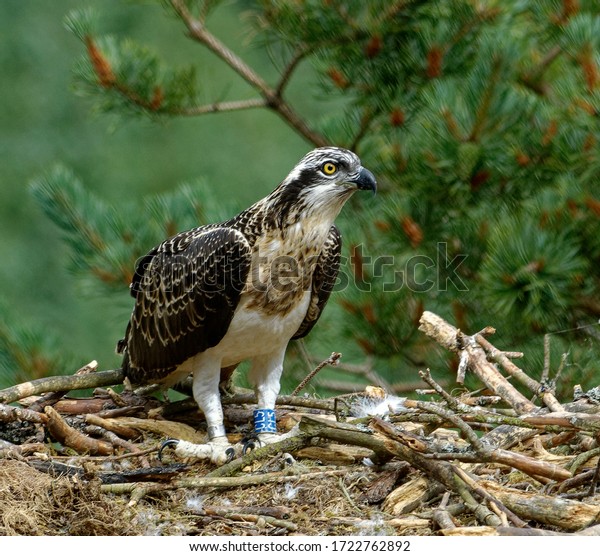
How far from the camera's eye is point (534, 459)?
176 inches

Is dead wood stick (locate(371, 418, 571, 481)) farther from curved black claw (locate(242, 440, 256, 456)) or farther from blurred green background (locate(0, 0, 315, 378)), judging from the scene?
blurred green background (locate(0, 0, 315, 378))

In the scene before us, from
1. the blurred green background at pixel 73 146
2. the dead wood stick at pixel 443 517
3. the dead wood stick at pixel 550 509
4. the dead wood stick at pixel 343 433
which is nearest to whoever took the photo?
the dead wood stick at pixel 550 509

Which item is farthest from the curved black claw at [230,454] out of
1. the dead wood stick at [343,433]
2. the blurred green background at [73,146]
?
the blurred green background at [73,146]

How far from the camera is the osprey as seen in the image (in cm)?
563

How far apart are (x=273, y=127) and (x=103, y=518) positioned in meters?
13.9

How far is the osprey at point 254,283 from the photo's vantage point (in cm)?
563

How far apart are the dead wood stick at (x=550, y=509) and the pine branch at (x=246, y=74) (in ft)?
11.4

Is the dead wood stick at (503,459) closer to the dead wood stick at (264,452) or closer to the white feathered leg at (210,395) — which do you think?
the dead wood stick at (264,452)

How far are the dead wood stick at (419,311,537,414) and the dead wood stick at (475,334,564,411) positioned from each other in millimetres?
43

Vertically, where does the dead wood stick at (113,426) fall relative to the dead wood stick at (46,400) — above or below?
below

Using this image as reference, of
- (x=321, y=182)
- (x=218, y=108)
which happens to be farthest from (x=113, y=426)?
(x=218, y=108)

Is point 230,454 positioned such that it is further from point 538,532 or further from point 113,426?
point 538,532

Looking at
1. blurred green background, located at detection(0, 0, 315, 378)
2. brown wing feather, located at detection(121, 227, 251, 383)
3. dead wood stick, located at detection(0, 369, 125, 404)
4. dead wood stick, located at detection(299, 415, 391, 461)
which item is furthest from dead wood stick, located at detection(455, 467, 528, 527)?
blurred green background, located at detection(0, 0, 315, 378)

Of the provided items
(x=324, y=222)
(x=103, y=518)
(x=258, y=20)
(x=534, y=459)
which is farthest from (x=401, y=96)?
(x=103, y=518)
